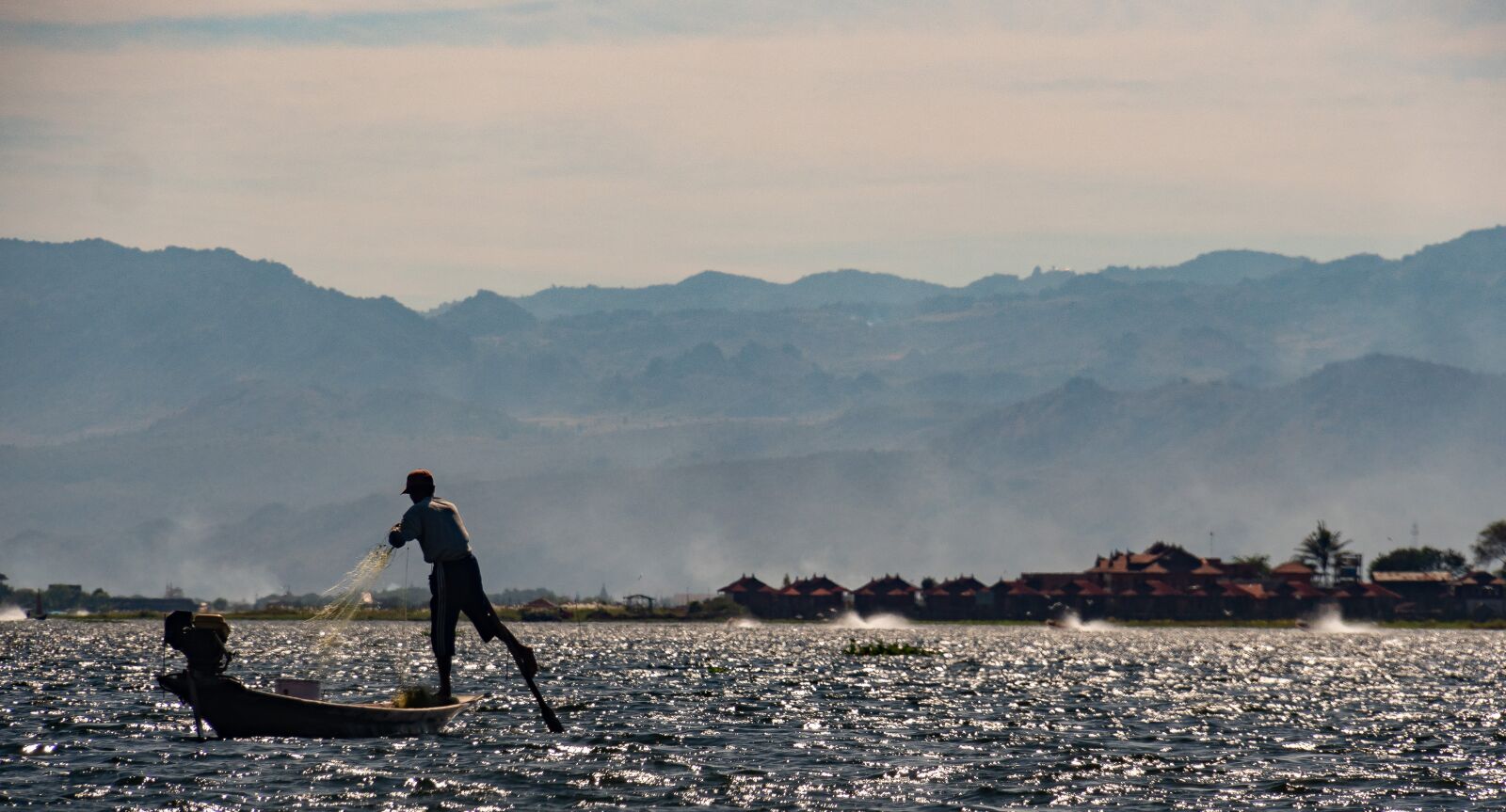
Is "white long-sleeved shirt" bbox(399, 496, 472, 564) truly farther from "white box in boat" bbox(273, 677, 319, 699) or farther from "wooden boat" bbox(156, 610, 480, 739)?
"white box in boat" bbox(273, 677, 319, 699)

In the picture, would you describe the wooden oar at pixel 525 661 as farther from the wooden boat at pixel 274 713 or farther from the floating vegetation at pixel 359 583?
the floating vegetation at pixel 359 583

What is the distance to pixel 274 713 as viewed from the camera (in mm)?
54812

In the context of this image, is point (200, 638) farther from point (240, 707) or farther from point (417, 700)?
point (417, 700)

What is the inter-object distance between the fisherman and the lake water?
367 centimetres

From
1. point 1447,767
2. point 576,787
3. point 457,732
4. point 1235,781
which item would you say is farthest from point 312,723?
point 1447,767

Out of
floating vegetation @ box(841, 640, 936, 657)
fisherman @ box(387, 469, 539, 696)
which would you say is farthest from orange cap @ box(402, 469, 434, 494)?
floating vegetation @ box(841, 640, 936, 657)

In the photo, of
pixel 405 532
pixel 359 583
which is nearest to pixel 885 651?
pixel 405 532

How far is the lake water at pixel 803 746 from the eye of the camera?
1845 inches

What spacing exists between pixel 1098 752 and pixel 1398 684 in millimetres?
50826

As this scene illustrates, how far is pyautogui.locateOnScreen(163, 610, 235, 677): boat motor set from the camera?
51.8 m

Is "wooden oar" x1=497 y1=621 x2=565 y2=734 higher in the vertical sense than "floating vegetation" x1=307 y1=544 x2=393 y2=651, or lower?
lower

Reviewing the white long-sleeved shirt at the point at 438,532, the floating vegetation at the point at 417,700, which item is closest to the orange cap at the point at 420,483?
the white long-sleeved shirt at the point at 438,532

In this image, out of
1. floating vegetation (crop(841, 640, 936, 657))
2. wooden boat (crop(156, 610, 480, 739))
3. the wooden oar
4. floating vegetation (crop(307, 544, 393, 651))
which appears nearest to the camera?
wooden boat (crop(156, 610, 480, 739))

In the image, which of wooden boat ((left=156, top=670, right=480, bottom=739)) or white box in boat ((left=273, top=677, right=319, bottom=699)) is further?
white box in boat ((left=273, top=677, right=319, bottom=699))
